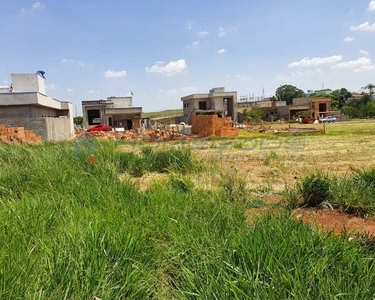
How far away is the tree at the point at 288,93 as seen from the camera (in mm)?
90750

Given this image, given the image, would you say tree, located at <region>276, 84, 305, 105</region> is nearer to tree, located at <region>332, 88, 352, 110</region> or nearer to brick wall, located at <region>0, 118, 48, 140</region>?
tree, located at <region>332, 88, 352, 110</region>

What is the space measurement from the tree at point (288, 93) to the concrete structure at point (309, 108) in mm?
22749

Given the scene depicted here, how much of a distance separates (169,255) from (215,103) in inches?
2016

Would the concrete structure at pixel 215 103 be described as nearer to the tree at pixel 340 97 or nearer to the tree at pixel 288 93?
the tree at pixel 340 97

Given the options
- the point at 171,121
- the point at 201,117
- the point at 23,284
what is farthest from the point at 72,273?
the point at 171,121

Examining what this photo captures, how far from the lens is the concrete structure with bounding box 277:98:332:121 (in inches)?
2532

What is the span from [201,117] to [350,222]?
2726 cm

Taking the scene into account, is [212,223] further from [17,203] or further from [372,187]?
[372,187]

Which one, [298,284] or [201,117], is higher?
[201,117]

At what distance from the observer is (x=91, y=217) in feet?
11.3

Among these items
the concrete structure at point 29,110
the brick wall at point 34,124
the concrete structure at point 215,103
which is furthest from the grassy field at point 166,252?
the concrete structure at point 215,103

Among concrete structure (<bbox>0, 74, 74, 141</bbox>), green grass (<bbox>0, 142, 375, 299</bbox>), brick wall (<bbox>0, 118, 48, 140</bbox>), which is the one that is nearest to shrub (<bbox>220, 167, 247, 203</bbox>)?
green grass (<bbox>0, 142, 375, 299</bbox>)

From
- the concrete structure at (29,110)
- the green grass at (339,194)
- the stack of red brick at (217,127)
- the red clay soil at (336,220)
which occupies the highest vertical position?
the concrete structure at (29,110)

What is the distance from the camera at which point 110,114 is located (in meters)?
45.2
